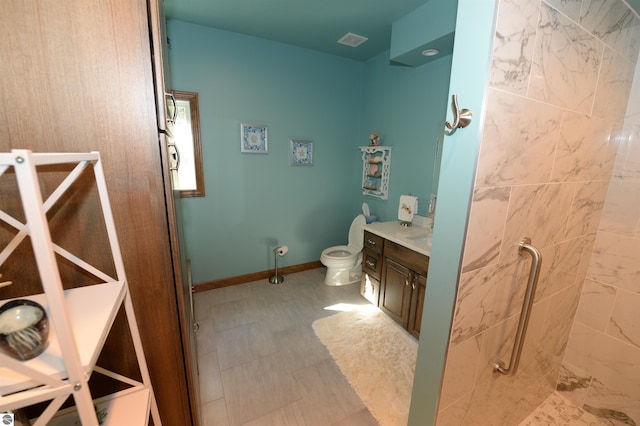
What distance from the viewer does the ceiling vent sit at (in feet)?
8.18

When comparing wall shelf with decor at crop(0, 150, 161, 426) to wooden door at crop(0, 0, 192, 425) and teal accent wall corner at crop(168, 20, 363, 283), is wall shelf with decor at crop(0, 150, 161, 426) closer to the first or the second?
wooden door at crop(0, 0, 192, 425)

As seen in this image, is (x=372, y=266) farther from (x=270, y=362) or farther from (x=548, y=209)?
(x=548, y=209)

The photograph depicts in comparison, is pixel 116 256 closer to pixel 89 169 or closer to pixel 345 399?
pixel 89 169

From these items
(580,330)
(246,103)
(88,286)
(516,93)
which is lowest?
(580,330)

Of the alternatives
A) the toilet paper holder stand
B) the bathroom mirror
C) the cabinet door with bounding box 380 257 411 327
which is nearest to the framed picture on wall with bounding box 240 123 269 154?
the bathroom mirror

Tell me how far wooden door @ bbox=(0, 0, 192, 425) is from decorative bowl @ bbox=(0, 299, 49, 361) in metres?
0.30

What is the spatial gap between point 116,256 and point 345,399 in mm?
1593

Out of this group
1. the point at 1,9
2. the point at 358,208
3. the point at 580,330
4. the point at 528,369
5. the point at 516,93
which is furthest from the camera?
the point at 358,208

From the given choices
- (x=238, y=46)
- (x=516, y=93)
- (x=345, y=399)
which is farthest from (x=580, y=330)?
(x=238, y=46)

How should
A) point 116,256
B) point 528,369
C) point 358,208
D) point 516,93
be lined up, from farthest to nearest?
point 358,208 → point 528,369 → point 516,93 → point 116,256

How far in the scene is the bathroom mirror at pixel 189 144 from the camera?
2486 mm

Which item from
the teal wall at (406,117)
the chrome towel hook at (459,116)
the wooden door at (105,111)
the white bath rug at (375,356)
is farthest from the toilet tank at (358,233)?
the wooden door at (105,111)

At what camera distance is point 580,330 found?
5.23 ft

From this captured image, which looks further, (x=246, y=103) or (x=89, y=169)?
(x=246, y=103)
